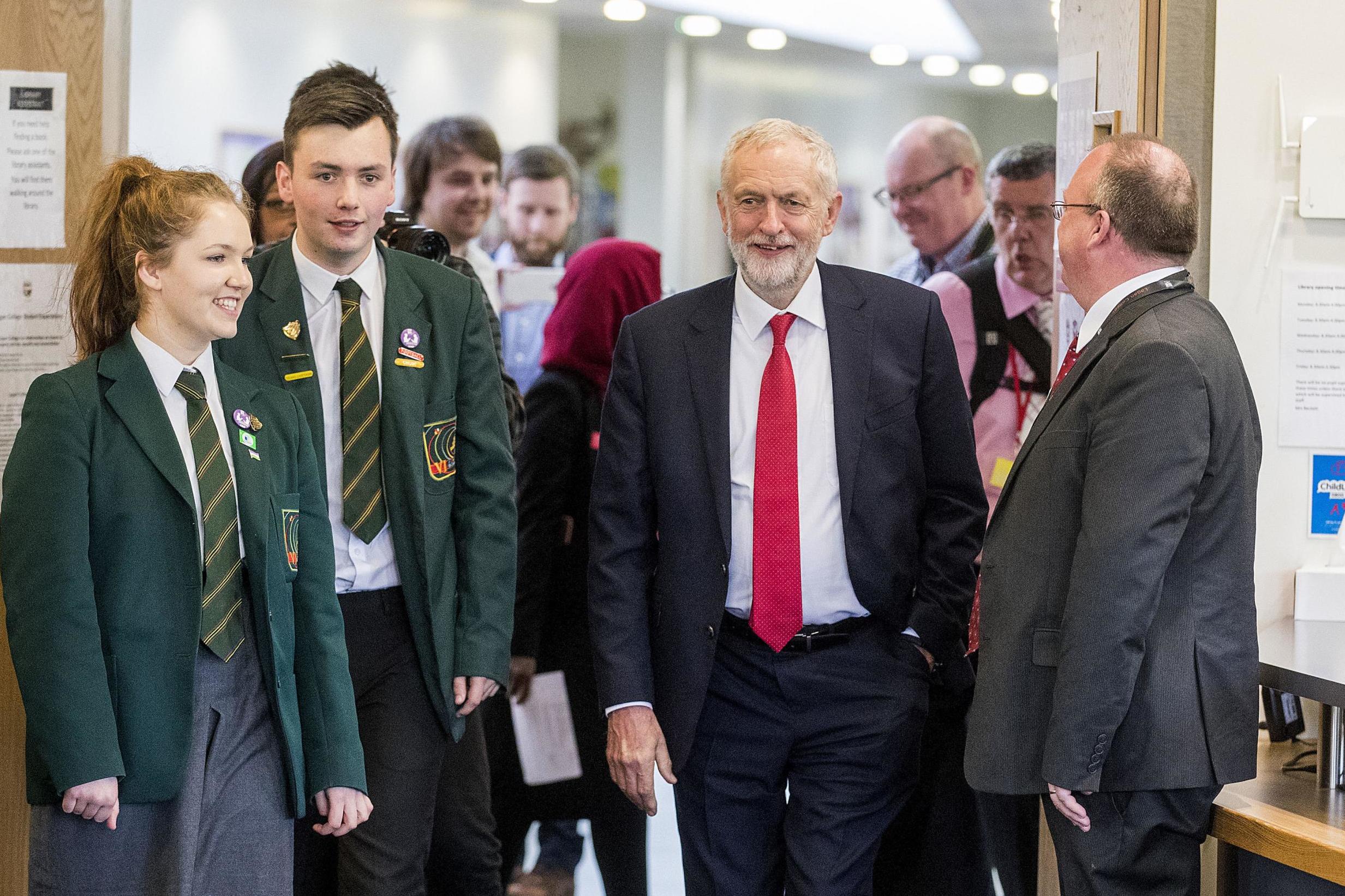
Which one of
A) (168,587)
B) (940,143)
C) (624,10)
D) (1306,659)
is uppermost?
(624,10)

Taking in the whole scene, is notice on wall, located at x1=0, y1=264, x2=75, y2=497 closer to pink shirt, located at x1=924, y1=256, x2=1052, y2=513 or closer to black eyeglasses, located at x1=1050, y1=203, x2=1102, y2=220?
black eyeglasses, located at x1=1050, y1=203, x2=1102, y2=220

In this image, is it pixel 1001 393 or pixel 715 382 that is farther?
pixel 1001 393

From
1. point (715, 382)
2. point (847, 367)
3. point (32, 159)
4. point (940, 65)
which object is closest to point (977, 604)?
point (847, 367)

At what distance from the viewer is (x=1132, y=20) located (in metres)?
2.84

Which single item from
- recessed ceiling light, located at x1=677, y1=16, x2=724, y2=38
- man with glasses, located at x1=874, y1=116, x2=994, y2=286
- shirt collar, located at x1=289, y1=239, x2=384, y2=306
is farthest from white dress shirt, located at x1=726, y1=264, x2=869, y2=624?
recessed ceiling light, located at x1=677, y1=16, x2=724, y2=38

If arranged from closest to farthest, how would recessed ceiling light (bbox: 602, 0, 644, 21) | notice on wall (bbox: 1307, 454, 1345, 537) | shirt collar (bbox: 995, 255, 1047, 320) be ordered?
notice on wall (bbox: 1307, 454, 1345, 537) → shirt collar (bbox: 995, 255, 1047, 320) → recessed ceiling light (bbox: 602, 0, 644, 21)

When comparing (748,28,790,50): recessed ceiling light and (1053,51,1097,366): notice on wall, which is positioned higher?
(748,28,790,50): recessed ceiling light

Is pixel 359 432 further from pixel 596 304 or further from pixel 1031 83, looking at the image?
pixel 1031 83

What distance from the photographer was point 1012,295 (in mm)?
3963

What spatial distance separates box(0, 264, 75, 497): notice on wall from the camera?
9.08ft

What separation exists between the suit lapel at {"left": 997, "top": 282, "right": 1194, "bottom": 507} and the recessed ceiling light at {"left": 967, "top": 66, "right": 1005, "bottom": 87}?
391 inches

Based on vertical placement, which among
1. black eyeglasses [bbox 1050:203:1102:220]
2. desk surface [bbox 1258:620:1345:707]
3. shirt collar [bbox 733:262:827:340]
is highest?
black eyeglasses [bbox 1050:203:1102:220]

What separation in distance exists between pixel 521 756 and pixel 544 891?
0.38m

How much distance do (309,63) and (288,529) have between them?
23.5 ft
